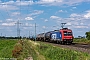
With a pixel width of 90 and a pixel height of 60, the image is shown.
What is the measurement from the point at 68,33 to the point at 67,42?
2.05 meters

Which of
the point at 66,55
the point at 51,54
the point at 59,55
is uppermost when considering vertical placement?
the point at 66,55

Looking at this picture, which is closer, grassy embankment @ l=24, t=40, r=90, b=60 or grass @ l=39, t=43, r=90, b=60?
grass @ l=39, t=43, r=90, b=60

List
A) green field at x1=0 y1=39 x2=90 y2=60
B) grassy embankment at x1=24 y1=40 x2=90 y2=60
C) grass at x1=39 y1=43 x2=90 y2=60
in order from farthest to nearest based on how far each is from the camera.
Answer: green field at x1=0 y1=39 x2=90 y2=60
grassy embankment at x1=24 y1=40 x2=90 y2=60
grass at x1=39 y1=43 x2=90 y2=60

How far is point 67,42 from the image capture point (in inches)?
2290

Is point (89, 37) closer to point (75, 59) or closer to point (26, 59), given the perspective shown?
point (26, 59)

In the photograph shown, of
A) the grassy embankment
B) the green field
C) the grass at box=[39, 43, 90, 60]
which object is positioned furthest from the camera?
the green field

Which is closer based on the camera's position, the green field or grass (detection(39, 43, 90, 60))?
grass (detection(39, 43, 90, 60))

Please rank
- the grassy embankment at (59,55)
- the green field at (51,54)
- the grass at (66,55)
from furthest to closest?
the green field at (51,54), the grassy embankment at (59,55), the grass at (66,55)

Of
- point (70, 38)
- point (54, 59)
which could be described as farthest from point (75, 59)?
point (70, 38)

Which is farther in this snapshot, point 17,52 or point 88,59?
point 17,52

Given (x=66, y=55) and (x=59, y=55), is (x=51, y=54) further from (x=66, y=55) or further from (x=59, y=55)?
(x=66, y=55)

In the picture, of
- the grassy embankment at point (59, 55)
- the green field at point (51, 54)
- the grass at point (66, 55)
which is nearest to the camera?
the grass at point (66, 55)

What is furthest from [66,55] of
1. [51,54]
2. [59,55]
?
[51,54]

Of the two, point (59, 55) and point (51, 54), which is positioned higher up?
point (59, 55)
